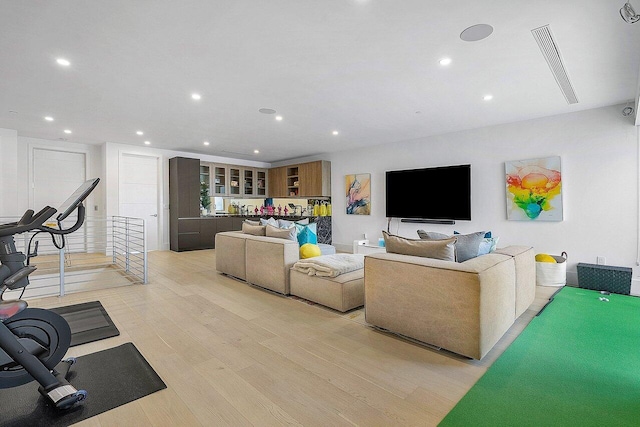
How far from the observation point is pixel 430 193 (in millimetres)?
5801

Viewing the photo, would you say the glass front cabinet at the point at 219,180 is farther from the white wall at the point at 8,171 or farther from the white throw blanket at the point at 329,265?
the white throw blanket at the point at 329,265

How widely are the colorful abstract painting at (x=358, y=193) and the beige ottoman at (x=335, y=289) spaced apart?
3.57 m

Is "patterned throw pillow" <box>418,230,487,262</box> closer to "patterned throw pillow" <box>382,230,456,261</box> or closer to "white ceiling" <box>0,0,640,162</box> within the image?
"patterned throw pillow" <box>382,230,456,261</box>

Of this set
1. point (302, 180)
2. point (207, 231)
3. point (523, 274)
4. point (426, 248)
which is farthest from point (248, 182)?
point (523, 274)

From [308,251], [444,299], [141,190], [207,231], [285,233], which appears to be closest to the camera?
[444,299]

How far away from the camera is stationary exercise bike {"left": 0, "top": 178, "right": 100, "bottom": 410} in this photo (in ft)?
5.43

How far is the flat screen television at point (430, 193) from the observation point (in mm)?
5410

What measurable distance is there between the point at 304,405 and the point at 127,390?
3.55 feet

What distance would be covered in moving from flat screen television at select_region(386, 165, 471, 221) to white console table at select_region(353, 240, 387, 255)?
0.75 meters

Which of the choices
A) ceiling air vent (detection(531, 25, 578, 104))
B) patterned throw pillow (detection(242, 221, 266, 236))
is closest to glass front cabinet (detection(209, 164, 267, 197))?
patterned throw pillow (detection(242, 221, 266, 236))

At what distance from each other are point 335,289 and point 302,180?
529 centimetres

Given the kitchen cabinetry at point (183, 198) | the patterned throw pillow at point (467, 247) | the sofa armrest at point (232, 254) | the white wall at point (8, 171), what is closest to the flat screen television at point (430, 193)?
the patterned throw pillow at point (467, 247)

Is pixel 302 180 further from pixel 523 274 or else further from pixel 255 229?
pixel 523 274

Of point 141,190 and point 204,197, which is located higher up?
point 141,190
